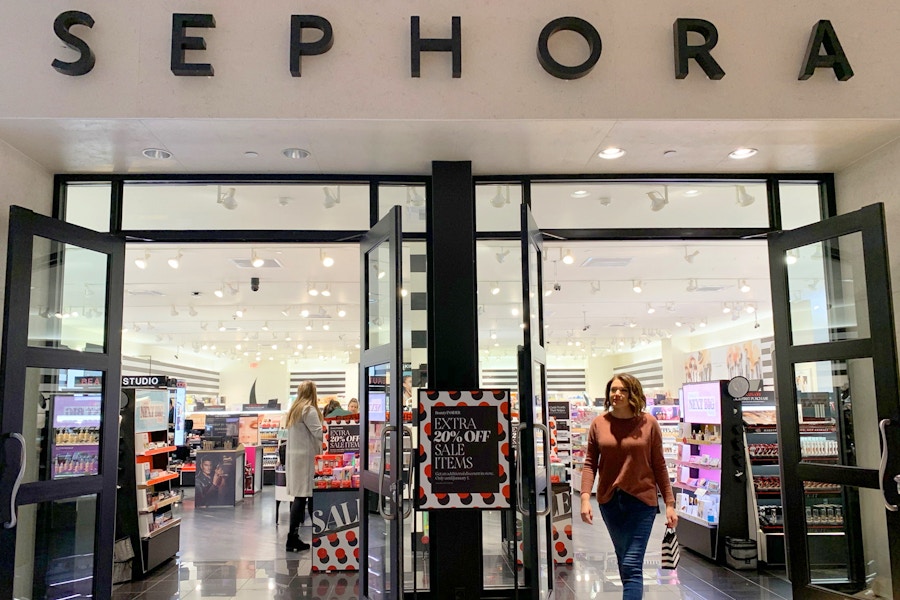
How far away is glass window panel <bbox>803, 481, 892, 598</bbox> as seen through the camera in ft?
15.0

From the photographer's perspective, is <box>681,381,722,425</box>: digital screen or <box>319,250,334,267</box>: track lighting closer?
<box>681,381,722,425</box>: digital screen

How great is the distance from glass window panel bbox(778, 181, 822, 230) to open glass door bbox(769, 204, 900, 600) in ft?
1.38

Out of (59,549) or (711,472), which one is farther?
(711,472)

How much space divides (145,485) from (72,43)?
3.67 meters

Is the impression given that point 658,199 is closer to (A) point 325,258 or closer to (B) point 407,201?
(B) point 407,201

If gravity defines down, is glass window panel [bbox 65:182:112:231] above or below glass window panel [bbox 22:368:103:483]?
above

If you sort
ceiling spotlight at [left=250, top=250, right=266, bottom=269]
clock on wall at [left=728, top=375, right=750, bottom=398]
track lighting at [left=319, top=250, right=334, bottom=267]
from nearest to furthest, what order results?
clock on wall at [left=728, top=375, right=750, bottom=398] → track lighting at [left=319, top=250, right=334, bottom=267] → ceiling spotlight at [left=250, top=250, right=266, bottom=269]

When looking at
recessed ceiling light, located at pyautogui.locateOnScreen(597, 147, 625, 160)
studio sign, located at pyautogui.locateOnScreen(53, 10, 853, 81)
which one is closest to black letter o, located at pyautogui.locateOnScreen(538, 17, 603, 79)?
studio sign, located at pyautogui.locateOnScreen(53, 10, 853, 81)

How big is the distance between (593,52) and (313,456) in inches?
199

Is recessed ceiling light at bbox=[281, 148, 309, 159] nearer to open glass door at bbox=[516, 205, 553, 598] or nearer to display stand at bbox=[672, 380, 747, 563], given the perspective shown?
open glass door at bbox=[516, 205, 553, 598]

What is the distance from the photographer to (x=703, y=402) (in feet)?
23.4

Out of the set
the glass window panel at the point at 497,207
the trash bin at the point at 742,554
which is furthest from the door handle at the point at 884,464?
the glass window panel at the point at 497,207

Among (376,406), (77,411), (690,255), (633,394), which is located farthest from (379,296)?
(690,255)

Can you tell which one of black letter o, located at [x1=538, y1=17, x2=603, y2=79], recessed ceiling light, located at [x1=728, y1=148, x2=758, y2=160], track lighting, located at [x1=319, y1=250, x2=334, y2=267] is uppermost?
black letter o, located at [x1=538, y1=17, x2=603, y2=79]
